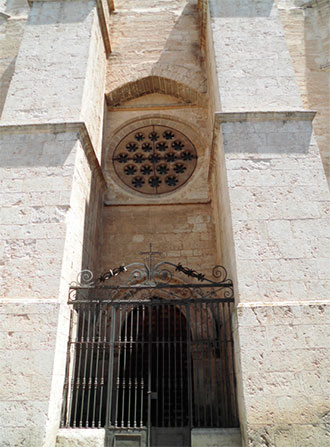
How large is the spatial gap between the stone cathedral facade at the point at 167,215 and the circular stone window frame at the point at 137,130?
39 millimetres

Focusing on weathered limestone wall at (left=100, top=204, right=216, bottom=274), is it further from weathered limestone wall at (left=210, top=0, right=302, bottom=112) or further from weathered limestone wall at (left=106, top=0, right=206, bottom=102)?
weathered limestone wall at (left=106, top=0, right=206, bottom=102)

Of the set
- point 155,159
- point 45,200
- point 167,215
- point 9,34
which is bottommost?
point 45,200

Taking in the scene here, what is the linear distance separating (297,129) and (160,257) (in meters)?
2.99

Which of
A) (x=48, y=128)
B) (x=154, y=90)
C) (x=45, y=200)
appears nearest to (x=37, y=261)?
(x=45, y=200)

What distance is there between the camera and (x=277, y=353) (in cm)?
389

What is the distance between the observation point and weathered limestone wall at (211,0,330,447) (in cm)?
372

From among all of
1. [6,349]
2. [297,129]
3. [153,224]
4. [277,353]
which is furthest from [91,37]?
[277,353]

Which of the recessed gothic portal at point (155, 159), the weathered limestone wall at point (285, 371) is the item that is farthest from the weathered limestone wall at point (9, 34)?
the weathered limestone wall at point (285, 371)

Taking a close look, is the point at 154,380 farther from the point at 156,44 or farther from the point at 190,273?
the point at 156,44

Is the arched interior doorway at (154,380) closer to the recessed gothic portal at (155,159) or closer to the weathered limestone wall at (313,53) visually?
the recessed gothic portal at (155,159)

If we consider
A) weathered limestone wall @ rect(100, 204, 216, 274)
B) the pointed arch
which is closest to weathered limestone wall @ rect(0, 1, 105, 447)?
weathered limestone wall @ rect(100, 204, 216, 274)

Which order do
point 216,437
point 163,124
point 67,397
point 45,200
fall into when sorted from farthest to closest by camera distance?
point 163,124
point 45,200
point 67,397
point 216,437

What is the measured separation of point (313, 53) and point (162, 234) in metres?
5.05

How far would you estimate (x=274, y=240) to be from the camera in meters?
4.42
